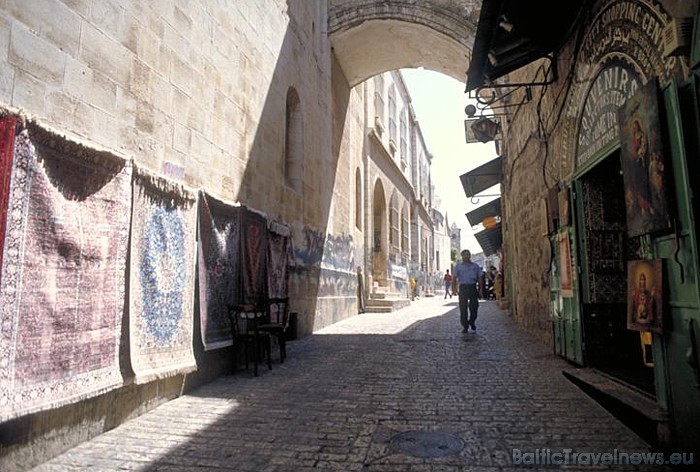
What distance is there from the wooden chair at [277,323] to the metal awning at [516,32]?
4.27m

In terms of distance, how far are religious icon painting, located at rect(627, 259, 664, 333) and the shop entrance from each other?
168 cm

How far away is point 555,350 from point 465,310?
311 centimetres

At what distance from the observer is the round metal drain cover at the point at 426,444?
10.3 ft

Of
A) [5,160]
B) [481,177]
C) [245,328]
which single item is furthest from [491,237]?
[5,160]

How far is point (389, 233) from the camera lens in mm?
20938

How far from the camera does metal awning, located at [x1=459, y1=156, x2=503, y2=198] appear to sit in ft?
44.5

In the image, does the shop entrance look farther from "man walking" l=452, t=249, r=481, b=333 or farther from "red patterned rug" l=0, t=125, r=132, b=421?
"red patterned rug" l=0, t=125, r=132, b=421

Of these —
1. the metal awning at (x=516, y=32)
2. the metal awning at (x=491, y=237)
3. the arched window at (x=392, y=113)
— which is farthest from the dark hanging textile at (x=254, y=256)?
the arched window at (x=392, y=113)

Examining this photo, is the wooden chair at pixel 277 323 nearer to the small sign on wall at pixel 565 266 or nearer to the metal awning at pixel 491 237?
the small sign on wall at pixel 565 266

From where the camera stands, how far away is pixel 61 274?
3.27m

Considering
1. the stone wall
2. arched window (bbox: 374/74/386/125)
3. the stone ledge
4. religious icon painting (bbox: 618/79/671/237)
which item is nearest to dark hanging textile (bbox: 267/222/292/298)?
the stone wall

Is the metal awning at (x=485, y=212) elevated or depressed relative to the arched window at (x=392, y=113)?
depressed

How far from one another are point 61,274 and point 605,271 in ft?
17.0

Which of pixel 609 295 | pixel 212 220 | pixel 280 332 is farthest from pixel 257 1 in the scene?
pixel 609 295
